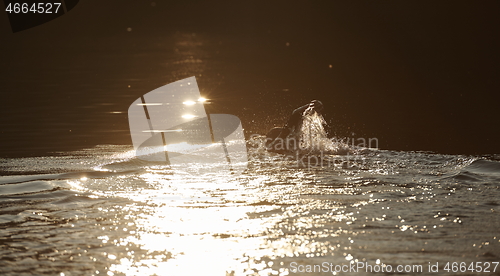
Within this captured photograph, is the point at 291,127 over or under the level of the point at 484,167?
over

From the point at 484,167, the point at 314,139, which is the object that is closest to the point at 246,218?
the point at 484,167

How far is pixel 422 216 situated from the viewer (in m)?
5.20

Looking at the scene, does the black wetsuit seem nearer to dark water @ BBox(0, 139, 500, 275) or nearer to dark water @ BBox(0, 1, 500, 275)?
dark water @ BBox(0, 1, 500, 275)

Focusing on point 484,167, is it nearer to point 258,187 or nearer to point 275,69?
point 258,187

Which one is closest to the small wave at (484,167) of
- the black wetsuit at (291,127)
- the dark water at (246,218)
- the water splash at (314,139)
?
the dark water at (246,218)

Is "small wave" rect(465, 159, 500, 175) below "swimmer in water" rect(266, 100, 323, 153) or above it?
below

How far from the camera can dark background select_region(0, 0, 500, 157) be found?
43.5 feet

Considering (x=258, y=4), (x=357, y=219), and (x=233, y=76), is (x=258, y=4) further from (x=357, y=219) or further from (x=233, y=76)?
(x=357, y=219)

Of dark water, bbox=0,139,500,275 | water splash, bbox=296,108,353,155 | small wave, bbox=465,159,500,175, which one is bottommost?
dark water, bbox=0,139,500,275

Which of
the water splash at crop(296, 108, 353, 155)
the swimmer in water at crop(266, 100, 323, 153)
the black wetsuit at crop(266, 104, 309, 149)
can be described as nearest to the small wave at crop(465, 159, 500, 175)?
the water splash at crop(296, 108, 353, 155)

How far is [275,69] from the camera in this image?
31.4 meters

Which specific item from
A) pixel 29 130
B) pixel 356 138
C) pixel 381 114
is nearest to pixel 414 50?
pixel 381 114

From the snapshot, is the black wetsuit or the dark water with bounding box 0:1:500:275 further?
the black wetsuit

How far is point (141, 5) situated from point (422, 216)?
63.6 meters
